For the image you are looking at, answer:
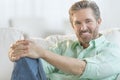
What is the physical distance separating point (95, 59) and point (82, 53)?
0.59ft

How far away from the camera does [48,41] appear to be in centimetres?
206

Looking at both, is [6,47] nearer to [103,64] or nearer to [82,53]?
[82,53]

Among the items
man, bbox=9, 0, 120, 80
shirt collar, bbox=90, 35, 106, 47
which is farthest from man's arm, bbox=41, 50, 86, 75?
shirt collar, bbox=90, 35, 106, 47

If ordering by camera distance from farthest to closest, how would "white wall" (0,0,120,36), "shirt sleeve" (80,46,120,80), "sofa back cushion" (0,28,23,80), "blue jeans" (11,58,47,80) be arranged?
"white wall" (0,0,120,36), "sofa back cushion" (0,28,23,80), "shirt sleeve" (80,46,120,80), "blue jeans" (11,58,47,80)

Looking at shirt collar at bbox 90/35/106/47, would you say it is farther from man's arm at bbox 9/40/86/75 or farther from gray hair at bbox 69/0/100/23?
man's arm at bbox 9/40/86/75

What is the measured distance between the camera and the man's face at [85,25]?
163 cm

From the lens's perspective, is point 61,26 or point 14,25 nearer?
point 14,25

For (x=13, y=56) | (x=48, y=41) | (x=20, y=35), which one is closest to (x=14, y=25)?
(x=20, y=35)

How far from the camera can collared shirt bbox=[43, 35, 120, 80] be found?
1.43 meters

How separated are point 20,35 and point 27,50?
81 centimetres

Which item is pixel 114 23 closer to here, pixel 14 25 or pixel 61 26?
pixel 61 26

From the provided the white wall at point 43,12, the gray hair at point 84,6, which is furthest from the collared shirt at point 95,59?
the white wall at point 43,12

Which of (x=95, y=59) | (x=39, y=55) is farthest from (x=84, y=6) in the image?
(x=39, y=55)

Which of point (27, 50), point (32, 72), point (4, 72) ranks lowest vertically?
point (4, 72)
